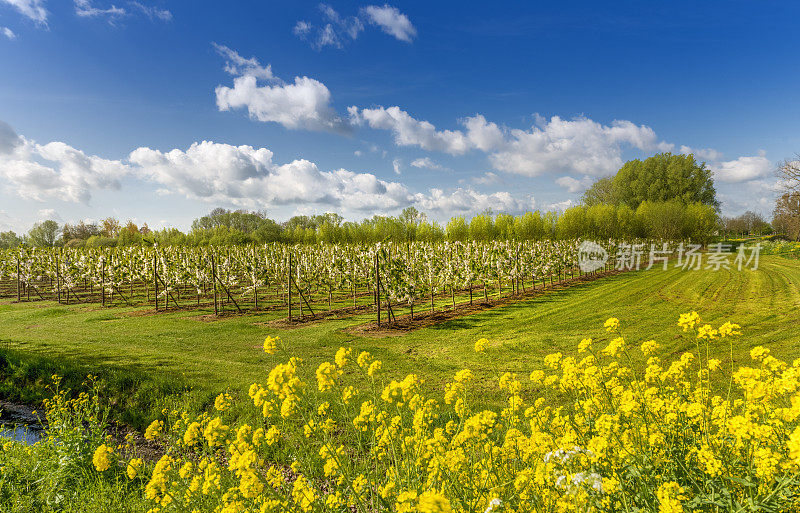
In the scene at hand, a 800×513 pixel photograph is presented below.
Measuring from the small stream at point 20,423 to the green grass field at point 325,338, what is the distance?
0.42 metres

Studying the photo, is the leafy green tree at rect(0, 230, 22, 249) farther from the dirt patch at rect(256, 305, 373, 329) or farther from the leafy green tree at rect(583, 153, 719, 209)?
the leafy green tree at rect(583, 153, 719, 209)

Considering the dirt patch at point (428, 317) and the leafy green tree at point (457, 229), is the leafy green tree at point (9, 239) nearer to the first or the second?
the leafy green tree at point (457, 229)

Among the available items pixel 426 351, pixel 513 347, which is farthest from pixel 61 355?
pixel 513 347

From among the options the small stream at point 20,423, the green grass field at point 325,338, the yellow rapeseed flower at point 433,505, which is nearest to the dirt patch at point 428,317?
the green grass field at point 325,338

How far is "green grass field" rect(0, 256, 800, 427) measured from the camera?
917 cm

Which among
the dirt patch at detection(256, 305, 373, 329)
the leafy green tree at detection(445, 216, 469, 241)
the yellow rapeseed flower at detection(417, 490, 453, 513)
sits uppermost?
the leafy green tree at detection(445, 216, 469, 241)

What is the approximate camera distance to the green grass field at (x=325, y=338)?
9.17 meters

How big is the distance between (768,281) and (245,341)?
94.3 feet

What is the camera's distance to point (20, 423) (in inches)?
301

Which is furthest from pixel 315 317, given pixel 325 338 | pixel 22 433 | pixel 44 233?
pixel 44 233

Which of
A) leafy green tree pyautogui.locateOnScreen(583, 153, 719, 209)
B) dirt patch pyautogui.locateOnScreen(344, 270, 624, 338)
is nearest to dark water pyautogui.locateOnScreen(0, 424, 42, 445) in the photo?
dirt patch pyautogui.locateOnScreen(344, 270, 624, 338)

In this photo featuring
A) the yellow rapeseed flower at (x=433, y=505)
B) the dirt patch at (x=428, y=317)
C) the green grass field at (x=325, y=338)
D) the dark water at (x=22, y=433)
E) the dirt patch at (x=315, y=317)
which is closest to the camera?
the yellow rapeseed flower at (x=433, y=505)

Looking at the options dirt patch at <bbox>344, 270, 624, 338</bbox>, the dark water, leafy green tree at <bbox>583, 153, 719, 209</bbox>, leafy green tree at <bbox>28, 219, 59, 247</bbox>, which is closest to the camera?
the dark water

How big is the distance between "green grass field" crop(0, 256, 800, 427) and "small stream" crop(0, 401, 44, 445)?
1.39ft
